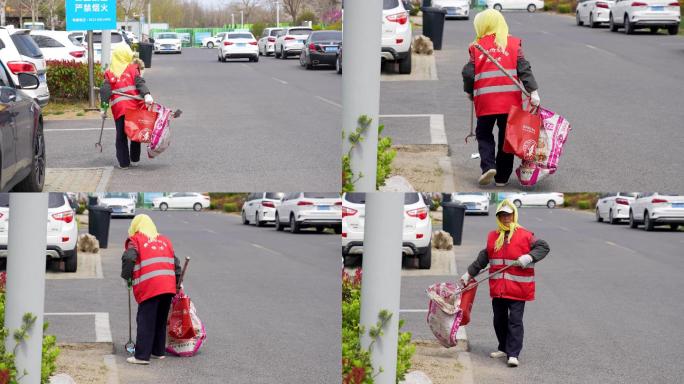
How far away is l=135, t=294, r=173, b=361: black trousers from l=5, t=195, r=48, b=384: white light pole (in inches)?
58.3

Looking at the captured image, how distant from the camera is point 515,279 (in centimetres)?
845

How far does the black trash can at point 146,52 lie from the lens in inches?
444

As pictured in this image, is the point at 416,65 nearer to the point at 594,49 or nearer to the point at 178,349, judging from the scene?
the point at 178,349

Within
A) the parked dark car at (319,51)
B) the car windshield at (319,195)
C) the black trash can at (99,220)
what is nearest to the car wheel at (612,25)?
the parked dark car at (319,51)

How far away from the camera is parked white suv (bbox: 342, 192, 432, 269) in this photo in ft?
24.8

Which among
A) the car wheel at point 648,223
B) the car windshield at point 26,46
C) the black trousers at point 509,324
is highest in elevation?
the car windshield at point 26,46

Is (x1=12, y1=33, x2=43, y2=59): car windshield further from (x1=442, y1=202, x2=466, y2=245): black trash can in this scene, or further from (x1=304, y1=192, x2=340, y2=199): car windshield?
(x1=442, y1=202, x2=466, y2=245): black trash can

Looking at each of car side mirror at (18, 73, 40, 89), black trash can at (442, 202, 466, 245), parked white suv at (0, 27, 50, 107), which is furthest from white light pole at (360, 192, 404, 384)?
parked white suv at (0, 27, 50, 107)

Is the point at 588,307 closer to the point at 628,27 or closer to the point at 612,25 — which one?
the point at 628,27

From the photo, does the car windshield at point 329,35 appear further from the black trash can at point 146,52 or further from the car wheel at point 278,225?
the car wheel at point 278,225

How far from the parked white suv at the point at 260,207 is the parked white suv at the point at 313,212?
8cm

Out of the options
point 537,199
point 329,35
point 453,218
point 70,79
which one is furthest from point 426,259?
point 329,35

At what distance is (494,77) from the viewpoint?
812 cm

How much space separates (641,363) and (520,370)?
0.94 m
